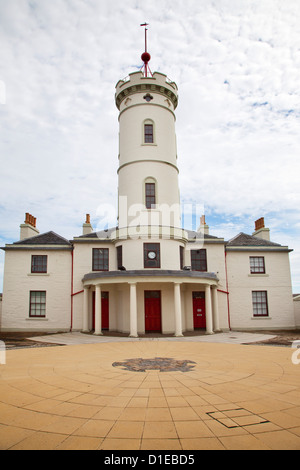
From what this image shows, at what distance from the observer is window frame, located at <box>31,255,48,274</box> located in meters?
24.7

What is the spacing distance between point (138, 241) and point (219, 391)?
15824mm

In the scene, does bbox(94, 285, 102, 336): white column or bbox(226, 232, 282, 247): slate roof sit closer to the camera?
bbox(94, 285, 102, 336): white column

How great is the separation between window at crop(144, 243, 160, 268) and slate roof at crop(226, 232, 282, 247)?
714cm

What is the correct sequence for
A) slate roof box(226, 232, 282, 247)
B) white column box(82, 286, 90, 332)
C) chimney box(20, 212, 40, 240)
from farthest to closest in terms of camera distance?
chimney box(20, 212, 40, 240) → slate roof box(226, 232, 282, 247) → white column box(82, 286, 90, 332)

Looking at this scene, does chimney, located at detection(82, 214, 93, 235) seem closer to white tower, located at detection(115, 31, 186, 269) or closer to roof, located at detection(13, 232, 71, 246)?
roof, located at detection(13, 232, 71, 246)

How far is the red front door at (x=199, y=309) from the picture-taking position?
2364 centimetres

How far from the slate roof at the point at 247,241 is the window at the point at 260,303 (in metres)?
4.07

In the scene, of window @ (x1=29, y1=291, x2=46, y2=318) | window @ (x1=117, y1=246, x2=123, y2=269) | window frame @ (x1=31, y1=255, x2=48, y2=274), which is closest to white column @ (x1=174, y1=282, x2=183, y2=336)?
window @ (x1=117, y1=246, x2=123, y2=269)

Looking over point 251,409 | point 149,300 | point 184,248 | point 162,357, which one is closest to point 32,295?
point 149,300

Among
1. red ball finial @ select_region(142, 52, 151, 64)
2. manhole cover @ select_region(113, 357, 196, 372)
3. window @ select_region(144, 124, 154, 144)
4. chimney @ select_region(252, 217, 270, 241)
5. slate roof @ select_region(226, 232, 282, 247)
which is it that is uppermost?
red ball finial @ select_region(142, 52, 151, 64)

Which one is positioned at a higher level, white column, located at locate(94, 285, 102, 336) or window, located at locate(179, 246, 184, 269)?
window, located at locate(179, 246, 184, 269)

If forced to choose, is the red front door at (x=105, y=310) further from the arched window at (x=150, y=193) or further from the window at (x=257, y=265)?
the window at (x=257, y=265)

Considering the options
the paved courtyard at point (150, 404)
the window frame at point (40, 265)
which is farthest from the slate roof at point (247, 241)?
the paved courtyard at point (150, 404)

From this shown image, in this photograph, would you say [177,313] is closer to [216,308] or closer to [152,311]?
[152,311]
